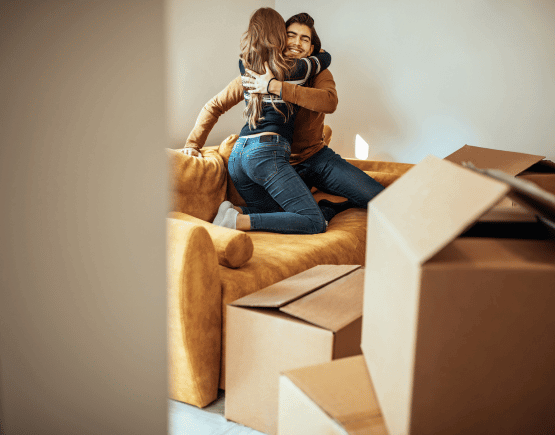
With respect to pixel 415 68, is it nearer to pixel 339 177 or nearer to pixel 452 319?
pixel 339 177

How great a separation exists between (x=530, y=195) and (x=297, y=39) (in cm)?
151

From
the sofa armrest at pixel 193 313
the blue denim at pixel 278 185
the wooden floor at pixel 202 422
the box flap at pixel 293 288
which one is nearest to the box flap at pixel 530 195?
the box flap at pixel 293 288

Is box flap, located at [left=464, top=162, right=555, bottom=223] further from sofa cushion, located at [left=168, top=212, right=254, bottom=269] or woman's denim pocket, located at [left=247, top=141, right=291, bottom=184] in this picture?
woman's denim pocket, located at [left=247, top=141, right=291, bottom=184]

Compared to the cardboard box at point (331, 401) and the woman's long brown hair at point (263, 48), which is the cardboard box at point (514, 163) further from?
the cardboard box at point (331, 401)

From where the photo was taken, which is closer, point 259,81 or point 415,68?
point 259,81

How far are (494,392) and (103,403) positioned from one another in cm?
43

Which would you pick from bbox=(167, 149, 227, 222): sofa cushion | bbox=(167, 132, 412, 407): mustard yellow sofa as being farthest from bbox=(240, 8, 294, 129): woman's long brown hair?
bbox=(167, 132, 412, 407): mustard yellow sofa

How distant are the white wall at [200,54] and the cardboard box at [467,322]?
189cm

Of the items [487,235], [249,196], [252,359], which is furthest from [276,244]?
[487,235]

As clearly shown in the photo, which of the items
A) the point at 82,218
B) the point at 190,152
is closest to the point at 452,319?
the point at 82,218

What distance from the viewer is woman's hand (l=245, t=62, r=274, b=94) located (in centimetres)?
169

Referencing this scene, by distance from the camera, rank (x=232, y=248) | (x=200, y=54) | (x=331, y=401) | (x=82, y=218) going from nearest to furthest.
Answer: (x=82, y=218) < (x=331, y=401) < (x=232, y=248) < (x=200, y=54)

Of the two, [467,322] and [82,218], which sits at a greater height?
[82,218]

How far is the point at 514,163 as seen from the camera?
1.46 meters
